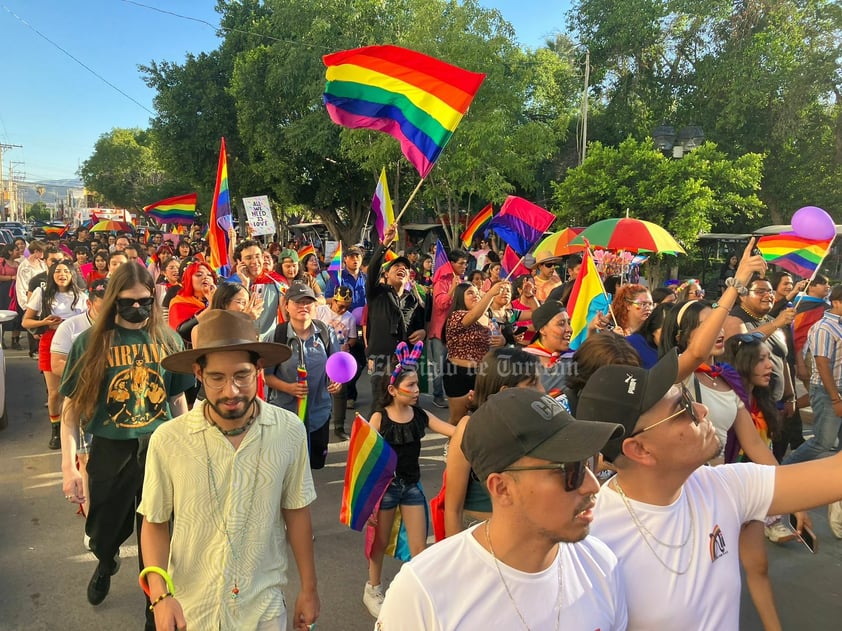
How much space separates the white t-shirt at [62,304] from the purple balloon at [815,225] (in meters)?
8.20

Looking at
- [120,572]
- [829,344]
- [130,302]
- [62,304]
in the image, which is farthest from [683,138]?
[120,572]

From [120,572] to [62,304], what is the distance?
425 centimetres

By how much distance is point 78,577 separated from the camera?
3891 millimetres

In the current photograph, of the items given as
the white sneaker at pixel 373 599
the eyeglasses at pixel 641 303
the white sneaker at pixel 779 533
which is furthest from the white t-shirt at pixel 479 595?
the eyeglasses at pixel 641 303

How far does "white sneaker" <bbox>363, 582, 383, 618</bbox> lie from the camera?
3520mm

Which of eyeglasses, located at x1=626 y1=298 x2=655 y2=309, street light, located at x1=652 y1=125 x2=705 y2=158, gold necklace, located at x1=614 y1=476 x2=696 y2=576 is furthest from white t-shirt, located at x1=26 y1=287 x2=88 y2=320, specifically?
street light, located at x1=652 y1=125 x2=705 y2=158

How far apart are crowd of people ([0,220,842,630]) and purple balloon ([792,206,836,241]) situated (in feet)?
7.06

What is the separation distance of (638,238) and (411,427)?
5166 mm

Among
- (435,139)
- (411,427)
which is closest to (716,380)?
(411,427)

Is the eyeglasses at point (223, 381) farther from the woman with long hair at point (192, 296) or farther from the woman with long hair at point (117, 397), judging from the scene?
the woman with long hair at point (192, 296)

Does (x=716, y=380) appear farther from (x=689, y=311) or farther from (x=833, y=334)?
(x=833, y=334)

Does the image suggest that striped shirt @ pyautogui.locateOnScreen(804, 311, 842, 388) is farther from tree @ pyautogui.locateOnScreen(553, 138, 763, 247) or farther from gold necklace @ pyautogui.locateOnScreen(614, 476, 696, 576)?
tree @ pyautogui.locateOnScreen(553, 138, 763, 247)

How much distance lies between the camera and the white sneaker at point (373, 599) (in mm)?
3520

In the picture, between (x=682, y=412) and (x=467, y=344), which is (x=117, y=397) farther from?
(x=467, y=344)
